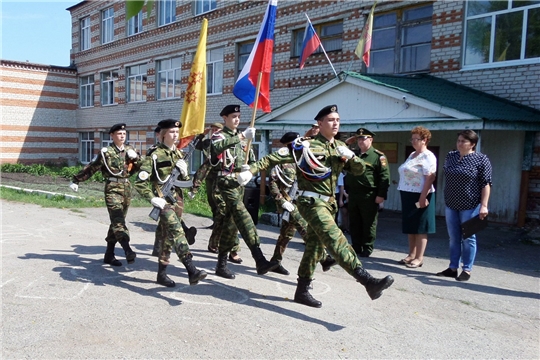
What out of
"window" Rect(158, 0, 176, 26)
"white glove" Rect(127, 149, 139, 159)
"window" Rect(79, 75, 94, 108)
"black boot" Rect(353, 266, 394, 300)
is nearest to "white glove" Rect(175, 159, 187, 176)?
"white glove" Rect(127, 149, 139, 159)

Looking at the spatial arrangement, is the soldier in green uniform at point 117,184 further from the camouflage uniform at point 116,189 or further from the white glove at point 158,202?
the white glove at point 158,202

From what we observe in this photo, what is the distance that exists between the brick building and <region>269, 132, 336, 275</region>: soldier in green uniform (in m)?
2.63

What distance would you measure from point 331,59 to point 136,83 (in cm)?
1266

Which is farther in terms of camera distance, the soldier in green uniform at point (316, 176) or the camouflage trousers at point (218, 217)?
the camouflage trousers at point (218, 217)

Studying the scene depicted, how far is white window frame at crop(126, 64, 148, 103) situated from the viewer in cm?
2325

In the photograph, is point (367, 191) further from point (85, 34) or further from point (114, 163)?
point (85, 34)

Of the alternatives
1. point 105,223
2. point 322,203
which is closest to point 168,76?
point 105,223

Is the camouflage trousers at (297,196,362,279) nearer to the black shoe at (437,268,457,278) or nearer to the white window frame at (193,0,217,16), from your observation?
the black shoe at (437,268,457,278)

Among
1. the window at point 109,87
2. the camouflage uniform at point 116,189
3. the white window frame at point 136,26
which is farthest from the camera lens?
the window at point 109,87

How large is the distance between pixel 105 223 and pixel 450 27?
9.43m

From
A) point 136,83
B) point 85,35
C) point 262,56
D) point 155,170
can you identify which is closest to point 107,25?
point 85,35

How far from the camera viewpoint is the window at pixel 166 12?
2141 cm

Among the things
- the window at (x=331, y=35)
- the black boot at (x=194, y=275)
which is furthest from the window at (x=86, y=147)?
the black boot at (x=194, y=275)

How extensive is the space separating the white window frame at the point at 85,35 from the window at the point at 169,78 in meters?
7.99
